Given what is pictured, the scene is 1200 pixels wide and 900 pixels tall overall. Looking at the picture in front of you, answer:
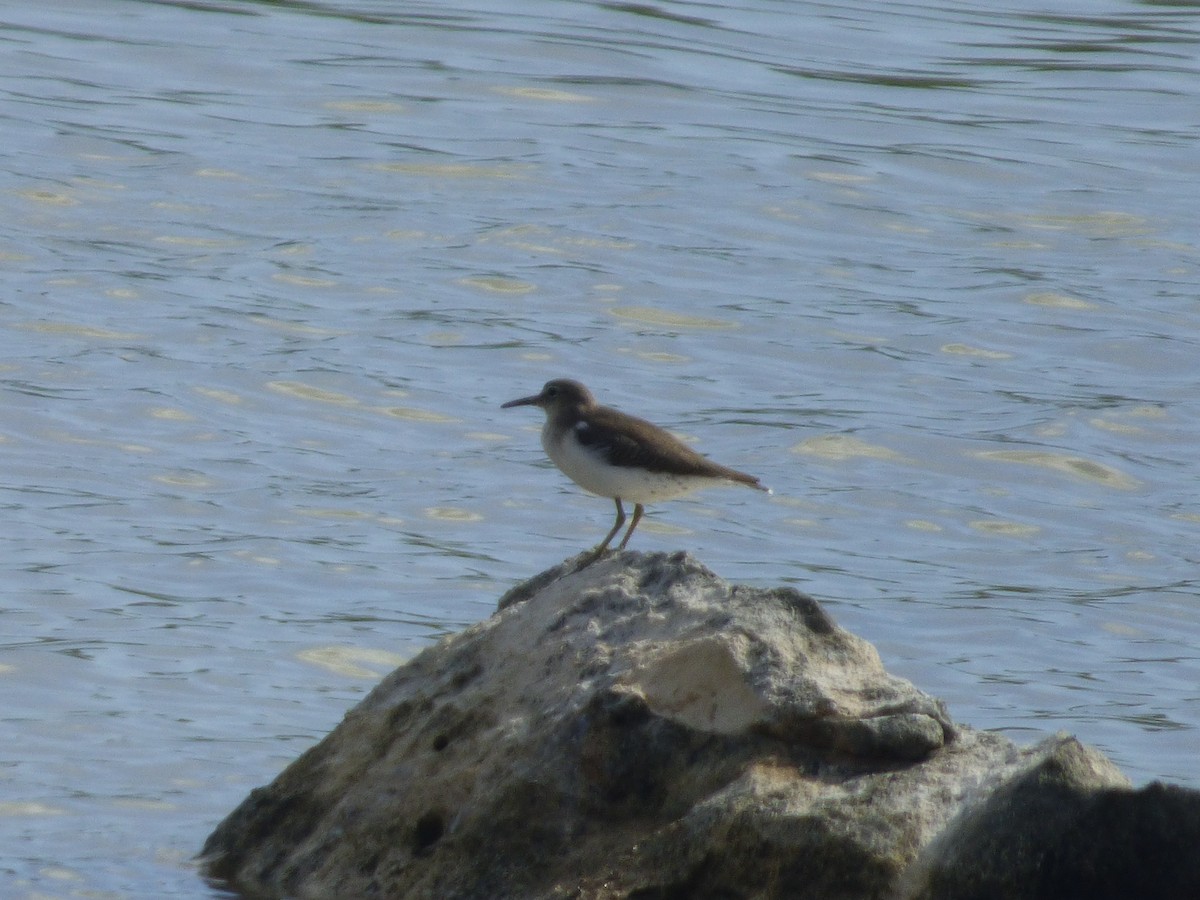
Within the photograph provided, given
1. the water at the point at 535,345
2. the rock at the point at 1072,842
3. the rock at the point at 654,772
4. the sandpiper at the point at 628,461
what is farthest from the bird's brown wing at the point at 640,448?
the rock at the point at 1072,842

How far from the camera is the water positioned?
9.86 m

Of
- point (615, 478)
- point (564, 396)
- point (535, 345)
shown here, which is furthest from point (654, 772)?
point (535, 345)

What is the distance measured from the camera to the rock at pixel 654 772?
5270 mm

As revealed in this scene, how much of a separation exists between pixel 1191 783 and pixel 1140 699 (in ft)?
4.00

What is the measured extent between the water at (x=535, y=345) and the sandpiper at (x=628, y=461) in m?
1.93

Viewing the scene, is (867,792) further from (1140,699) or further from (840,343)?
(840,343)

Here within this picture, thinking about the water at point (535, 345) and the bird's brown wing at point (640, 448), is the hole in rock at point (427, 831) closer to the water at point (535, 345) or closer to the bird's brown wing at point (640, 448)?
the water at point (535, 345)

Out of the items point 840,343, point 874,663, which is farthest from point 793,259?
point 874,663

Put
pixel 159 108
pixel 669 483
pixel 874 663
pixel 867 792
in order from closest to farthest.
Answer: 1. pixel 867 792
2. pixel 874 663
3. pixel 669 483
4. pixel 159 108

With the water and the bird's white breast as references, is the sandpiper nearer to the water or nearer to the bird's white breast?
the bird's white breast

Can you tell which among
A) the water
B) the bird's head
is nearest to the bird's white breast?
the bird's head

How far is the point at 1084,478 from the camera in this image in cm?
1373

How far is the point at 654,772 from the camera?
5.74 metres

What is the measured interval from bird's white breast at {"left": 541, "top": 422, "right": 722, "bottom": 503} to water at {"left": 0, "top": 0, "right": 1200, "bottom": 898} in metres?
1.92
